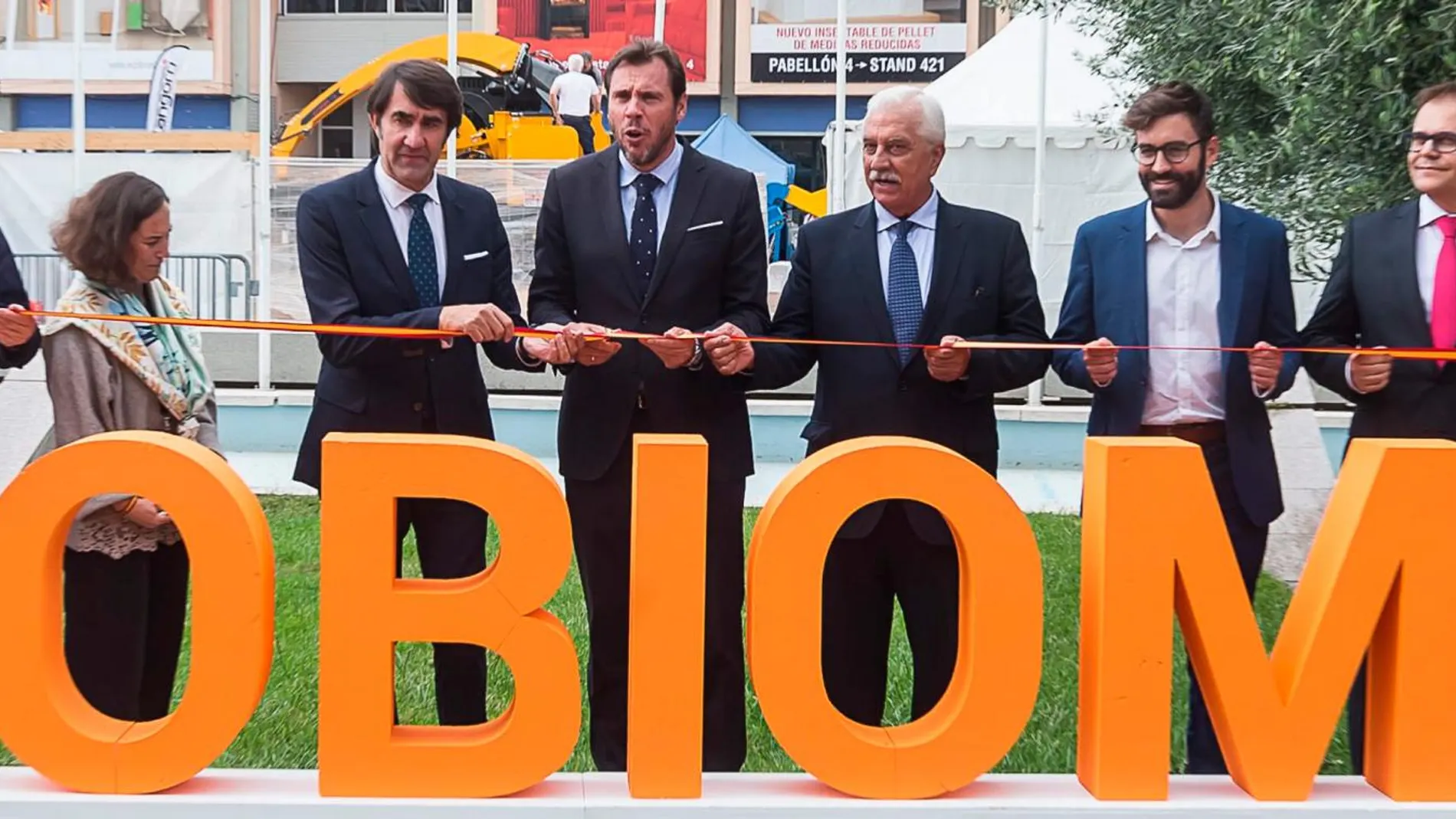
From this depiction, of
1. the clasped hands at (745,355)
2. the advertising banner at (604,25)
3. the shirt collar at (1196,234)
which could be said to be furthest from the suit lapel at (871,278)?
the advertising banner at (604,25)

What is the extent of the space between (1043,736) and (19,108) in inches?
1140

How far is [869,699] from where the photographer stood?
4.11 meters

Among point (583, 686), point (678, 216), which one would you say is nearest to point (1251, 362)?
point (678, 216)

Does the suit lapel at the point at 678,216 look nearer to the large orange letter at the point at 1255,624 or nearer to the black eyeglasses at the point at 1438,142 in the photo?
the large orange letter at the point at 1255,624

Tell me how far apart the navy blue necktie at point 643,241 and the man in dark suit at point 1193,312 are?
44.9 inches

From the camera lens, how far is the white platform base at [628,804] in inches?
128

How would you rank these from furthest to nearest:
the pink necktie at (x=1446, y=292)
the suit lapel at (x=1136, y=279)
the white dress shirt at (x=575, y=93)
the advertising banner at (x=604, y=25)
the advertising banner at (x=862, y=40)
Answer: the advertising banner at (x=604, y=25) < the advertising banner at (x=862, y=40) < the white dress shirt at (x=575, y=93) < the suit lapel at (x=1136, y=279) < the pink necktie at (x=1446, y=292)

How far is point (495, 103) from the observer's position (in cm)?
2259

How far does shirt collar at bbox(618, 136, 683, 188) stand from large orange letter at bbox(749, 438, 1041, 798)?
117cm

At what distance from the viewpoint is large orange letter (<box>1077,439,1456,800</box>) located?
3.32m

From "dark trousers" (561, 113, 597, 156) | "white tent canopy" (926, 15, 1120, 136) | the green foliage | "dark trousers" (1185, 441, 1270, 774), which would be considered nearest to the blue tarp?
"dark trousers" (561, 113, 597, 156)

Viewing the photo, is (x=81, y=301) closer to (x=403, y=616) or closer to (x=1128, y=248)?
(x=403, y=616)

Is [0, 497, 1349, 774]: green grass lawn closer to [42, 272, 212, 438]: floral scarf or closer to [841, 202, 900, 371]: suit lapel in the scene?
[42, 272, 212, 438]: floral scarf

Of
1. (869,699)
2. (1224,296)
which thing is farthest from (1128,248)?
(869,699)
